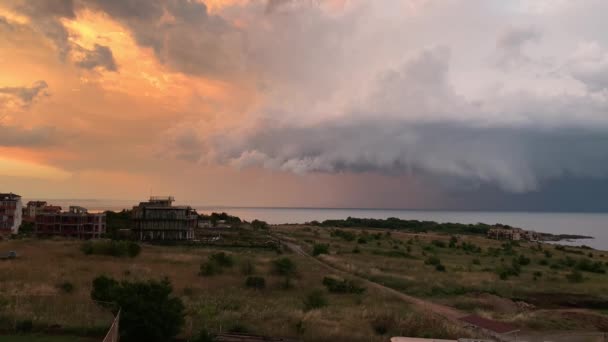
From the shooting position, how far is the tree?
17.4 m

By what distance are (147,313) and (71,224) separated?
75.7 metres

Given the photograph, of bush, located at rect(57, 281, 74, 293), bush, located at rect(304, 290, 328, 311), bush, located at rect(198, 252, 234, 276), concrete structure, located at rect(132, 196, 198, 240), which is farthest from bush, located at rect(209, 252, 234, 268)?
concrete structure, located at rect(132, 196, 198, 240)

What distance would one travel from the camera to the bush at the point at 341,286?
35.2 m

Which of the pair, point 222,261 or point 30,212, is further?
point 30,212

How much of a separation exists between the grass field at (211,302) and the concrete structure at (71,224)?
35.5 m

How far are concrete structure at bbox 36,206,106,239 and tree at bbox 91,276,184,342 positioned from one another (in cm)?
7028

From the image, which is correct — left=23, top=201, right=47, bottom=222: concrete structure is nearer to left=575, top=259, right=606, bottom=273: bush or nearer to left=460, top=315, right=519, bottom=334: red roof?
left=460, top=315, right=519, bottom=334: red roof

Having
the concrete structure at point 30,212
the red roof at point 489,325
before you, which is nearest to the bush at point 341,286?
the red roof at point 489,325

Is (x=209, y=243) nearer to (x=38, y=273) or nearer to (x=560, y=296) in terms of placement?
(x=38, y=273)

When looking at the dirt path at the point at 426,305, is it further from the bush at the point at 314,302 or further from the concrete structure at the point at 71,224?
the concrete structure at the point at 71,224

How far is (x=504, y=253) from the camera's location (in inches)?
3063

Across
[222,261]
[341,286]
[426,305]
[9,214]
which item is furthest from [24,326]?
[9,214]

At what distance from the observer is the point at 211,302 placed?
91.0 feet

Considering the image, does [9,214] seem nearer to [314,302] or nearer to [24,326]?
[314,302]
